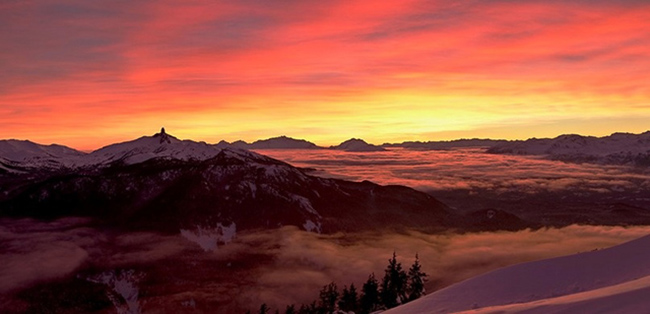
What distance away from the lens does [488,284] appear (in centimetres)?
3691

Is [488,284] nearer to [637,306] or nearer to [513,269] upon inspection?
[513,269]

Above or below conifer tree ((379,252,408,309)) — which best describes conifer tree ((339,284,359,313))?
below

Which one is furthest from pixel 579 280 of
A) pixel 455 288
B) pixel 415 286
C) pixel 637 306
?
pixel 415 286

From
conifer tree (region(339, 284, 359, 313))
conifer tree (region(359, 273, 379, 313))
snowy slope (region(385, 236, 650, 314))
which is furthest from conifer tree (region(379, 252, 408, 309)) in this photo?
snowy slope (region(385, 236, 650, 314))

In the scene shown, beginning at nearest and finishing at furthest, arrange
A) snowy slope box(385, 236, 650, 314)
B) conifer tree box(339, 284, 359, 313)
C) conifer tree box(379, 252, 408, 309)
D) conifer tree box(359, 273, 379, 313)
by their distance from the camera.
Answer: snowy slope box(385, 236, 650, 314)
conifer tree box(379, 252, 408, 309)
conifer tree box(359, 273, 379, 313)
conifer tree box(339, 284, 359, 313)

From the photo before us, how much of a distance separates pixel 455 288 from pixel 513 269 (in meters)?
6.03

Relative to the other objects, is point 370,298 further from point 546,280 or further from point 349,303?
point 546,280

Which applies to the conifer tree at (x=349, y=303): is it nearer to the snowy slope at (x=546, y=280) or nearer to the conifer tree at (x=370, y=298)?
the conifer tree at (x=370, y=298)

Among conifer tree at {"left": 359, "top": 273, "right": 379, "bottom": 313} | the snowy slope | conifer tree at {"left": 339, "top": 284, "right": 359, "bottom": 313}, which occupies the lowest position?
conifer tree at {"left": 339, "top": 284, "right": 359, "bottom": 313}

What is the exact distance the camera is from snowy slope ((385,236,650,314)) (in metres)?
32.6

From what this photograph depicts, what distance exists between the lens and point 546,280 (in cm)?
3594

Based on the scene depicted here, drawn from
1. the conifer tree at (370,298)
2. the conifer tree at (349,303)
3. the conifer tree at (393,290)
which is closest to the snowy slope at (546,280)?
the conifer tree at (393,290)

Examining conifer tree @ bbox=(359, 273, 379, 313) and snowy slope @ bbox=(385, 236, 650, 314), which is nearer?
snowy slope @ bbox=(385, 236, 650, 314)

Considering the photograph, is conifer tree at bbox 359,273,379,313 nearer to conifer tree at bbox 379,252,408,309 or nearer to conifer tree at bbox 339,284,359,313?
conifer tree at bbox 379,252,408,309
